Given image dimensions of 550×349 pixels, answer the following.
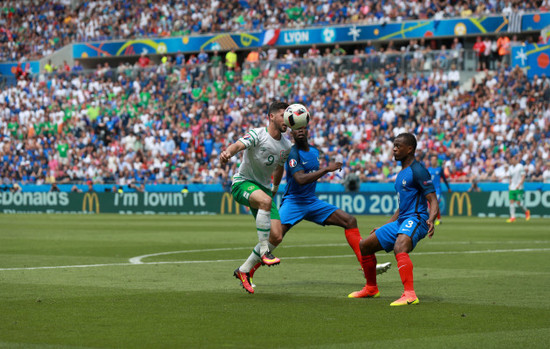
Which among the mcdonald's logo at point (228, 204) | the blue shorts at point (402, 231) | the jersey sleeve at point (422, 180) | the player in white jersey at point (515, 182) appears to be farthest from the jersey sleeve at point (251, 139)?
the mcdonald's logo at point (228, 204)

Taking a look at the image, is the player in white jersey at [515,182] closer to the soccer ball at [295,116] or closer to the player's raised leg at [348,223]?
the player's raised leg at [348,223]

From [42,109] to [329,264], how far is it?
40.6m

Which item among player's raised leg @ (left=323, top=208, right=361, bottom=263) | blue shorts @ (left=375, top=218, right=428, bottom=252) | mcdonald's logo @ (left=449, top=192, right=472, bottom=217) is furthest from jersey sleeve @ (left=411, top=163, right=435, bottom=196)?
mcdonald's logo @ (left=449, top=192, right=472, bottom=217)

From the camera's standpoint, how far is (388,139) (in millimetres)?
39906

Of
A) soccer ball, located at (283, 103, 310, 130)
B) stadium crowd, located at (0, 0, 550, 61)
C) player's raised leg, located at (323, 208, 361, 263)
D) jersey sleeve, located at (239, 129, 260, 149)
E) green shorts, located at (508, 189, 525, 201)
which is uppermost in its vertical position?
stadium crowd, located at (0, 0, 550, 61)

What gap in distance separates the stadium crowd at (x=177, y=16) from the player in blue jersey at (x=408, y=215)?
3415 cm

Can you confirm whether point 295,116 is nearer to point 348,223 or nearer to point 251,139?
point 251,139

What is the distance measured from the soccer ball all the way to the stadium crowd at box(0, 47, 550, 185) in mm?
25422

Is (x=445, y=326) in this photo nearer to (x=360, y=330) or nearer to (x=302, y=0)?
(x=360, y=330)

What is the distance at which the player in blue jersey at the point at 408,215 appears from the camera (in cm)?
1012

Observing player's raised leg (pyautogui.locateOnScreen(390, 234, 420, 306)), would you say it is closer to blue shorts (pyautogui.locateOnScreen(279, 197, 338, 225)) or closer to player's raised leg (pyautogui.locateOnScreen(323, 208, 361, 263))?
player's raised leg (pyautogui.locateOnScreen(323, 208, 361, 263))

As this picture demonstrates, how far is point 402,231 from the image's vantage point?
33.8 ft

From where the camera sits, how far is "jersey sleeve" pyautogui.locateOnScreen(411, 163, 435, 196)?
10.2m

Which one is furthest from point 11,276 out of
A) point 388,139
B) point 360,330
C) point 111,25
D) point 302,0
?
point 111,25
